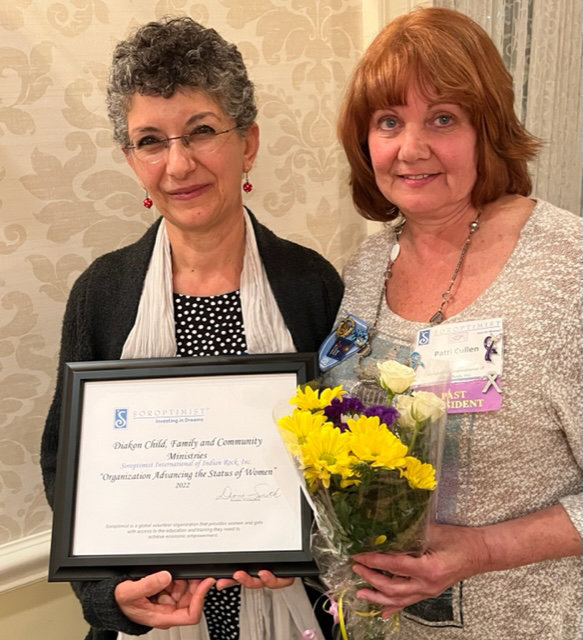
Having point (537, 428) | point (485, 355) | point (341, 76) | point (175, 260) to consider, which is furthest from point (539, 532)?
point (341, 76)

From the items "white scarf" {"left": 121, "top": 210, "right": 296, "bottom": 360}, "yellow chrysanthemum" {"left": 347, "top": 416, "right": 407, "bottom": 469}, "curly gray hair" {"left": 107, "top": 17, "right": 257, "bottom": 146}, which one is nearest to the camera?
"yellow chrysanthemum" {"left": 347, "top": 416, "right": 407, "bottom": 469}

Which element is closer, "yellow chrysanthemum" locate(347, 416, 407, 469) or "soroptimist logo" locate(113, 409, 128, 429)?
"yellow chrysanthemum" locate(347, 416, 407, 469)

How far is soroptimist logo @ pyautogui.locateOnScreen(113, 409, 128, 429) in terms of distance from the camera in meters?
1.41

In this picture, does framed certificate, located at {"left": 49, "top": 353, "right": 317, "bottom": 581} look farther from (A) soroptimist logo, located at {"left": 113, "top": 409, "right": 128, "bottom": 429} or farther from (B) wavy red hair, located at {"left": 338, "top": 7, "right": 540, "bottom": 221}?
(B) wavy red hair, located at {"left": 338, "top": 7, "right": 540, "bottom": 221}

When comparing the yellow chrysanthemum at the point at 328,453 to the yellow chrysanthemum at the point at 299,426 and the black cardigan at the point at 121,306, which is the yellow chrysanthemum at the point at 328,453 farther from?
the black cardigan at the point at 121,306

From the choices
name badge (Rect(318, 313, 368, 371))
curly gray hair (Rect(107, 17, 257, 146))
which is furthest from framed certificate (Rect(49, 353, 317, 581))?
curly gray hair (Rect(107, 17, 257, 146))

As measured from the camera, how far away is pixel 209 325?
5.15ft

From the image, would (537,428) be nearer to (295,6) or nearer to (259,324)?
(259,324)

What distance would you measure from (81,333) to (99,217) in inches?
21.0

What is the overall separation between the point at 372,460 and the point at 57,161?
1.32 meters

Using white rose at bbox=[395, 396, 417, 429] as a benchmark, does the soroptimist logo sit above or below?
below

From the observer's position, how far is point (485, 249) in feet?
4.66

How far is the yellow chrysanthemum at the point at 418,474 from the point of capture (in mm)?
→ 1041

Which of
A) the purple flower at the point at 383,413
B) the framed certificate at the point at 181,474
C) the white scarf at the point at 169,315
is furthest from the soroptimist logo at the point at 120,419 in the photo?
the purple flower at the point at 383,413
